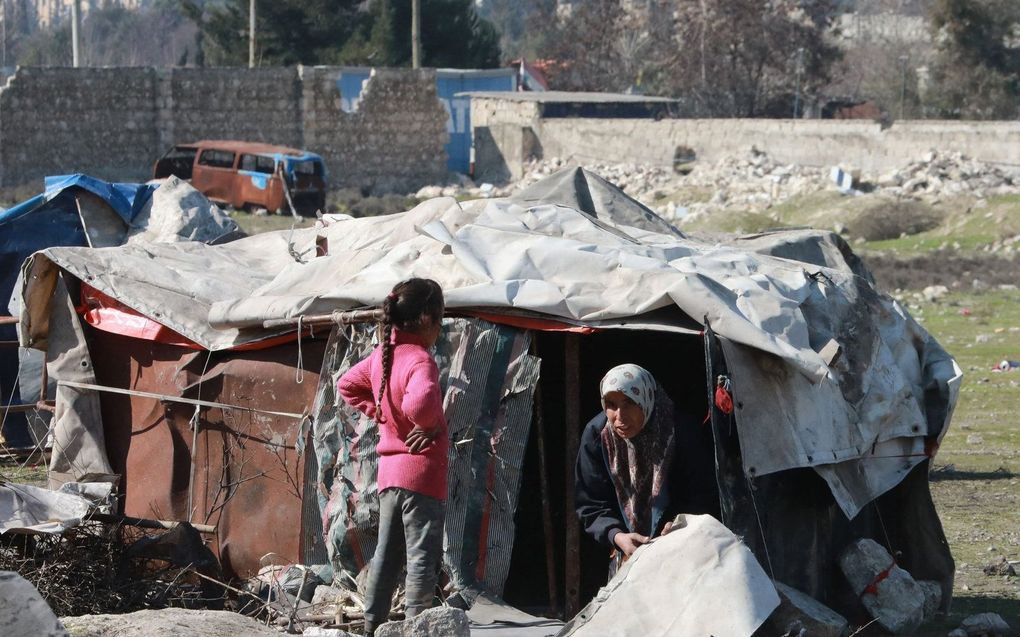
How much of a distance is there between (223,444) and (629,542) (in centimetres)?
255

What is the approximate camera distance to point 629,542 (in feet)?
15.8

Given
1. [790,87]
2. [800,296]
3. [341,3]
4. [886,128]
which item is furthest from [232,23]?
[800,296]

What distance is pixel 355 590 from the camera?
5898mm

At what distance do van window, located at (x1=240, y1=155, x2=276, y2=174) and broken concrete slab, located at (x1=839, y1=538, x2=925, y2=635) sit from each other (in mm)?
22726

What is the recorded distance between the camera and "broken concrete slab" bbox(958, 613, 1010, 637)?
19.0ft

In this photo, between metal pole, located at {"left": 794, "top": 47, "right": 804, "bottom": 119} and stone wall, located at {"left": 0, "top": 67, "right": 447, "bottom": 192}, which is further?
metal pole, located at {"left": 794, "top": 47, "right": 804, "bottom": 119}

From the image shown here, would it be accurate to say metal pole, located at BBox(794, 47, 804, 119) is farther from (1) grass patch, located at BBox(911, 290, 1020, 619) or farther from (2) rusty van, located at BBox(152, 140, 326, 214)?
(1) grass patch, located at BBox(911, 290, 1020, 619)

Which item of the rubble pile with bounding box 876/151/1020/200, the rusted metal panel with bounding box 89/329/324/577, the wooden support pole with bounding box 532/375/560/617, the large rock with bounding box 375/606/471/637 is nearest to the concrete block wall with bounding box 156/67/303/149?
the rubble pile with bounding box 876/151/1020/200

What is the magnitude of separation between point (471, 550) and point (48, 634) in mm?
2119

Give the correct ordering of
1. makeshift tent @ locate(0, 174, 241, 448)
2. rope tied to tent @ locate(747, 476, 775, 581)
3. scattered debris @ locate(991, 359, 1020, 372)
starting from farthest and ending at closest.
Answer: scattered debris @ locate(991, 359, 1020, 372) < makeshift tent @ locate(0, 174, 241, 448) < rope tied to tent @ locate(747, 476, 775, 581)

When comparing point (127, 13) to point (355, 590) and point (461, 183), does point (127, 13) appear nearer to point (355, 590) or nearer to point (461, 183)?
point (461, 183)

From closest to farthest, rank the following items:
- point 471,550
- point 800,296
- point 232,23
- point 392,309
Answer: point 392,309
point 471,550
point 800,296
point 232,23

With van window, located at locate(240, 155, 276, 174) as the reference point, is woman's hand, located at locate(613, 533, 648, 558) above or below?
below

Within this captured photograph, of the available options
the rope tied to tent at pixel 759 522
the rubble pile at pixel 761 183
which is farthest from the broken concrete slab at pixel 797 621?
the rubble pile at pixel 761 183
